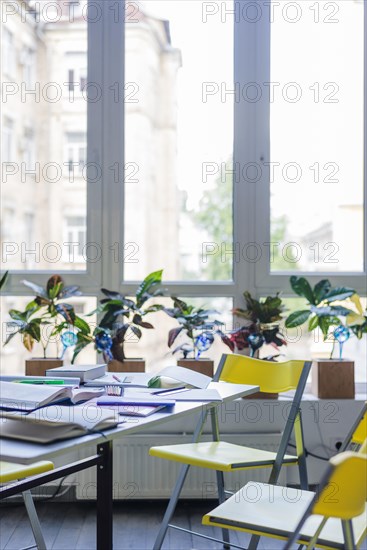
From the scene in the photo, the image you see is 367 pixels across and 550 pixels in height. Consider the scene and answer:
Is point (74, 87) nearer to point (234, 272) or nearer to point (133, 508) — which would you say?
point (234, 272)

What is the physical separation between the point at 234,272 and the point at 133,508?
1388 mm

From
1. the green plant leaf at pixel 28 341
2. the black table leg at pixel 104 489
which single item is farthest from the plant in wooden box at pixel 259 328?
the black table leg at pixel 104 489

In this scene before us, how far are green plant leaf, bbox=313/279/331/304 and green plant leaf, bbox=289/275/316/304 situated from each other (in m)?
0.02

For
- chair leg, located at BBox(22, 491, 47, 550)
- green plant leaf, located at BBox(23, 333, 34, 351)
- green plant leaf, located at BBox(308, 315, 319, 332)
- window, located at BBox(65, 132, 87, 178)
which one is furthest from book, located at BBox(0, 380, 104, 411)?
window, located at BBox(65, 132, 87, 178)

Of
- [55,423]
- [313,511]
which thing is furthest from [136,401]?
[313,511]

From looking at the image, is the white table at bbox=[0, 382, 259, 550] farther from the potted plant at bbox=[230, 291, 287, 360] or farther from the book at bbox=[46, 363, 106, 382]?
the potted plant at bbox=[230, 291, 287, 360]

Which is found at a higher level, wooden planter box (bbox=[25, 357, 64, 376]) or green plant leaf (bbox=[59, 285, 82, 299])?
green plant leaf (bbox=[59, 285, 82, 299])

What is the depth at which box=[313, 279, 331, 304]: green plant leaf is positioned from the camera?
3.58m

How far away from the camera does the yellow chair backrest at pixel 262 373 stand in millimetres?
2848

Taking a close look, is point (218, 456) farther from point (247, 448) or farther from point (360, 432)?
point (360, 432)

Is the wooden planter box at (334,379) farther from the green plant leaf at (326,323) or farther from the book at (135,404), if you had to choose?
the book at (135,404)

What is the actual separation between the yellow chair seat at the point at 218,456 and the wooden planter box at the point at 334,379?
3.26ft

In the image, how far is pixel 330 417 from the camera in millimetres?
3654

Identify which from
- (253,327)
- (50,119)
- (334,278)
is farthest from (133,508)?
(50,119)
